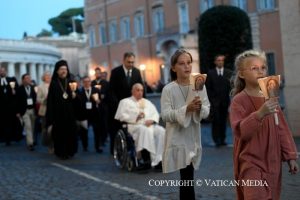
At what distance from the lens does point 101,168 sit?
11430 millimetres

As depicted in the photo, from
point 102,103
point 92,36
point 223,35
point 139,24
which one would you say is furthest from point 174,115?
point 92,36

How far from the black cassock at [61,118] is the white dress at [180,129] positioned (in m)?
7.53

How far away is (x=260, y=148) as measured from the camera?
15.4 feet

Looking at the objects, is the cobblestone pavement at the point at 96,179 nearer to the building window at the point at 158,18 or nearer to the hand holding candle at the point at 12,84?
the hand holding candle at the point at 12,84

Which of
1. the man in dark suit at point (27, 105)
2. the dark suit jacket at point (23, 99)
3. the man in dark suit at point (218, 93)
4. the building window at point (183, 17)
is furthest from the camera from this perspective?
the building window at point (183, 17)

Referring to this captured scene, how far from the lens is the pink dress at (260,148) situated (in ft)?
15.2

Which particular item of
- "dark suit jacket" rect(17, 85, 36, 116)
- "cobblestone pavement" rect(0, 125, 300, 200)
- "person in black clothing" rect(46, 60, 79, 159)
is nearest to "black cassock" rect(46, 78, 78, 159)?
"person in black clothing" rect(46, 60, 79, 159)

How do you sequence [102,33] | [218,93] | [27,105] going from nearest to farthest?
1. [218,93]
2. [27,105]
3. [102,33]

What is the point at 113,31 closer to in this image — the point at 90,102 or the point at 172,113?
the point at 90,102

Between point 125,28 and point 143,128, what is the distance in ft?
161

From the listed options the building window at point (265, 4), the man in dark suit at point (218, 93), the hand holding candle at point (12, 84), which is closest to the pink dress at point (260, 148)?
the man in dark suit at point (218, 93)

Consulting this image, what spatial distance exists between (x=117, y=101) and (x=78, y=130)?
3183mm

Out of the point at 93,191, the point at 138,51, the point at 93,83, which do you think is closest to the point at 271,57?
the point at 138,51

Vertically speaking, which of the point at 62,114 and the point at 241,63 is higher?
the point at 241,63
